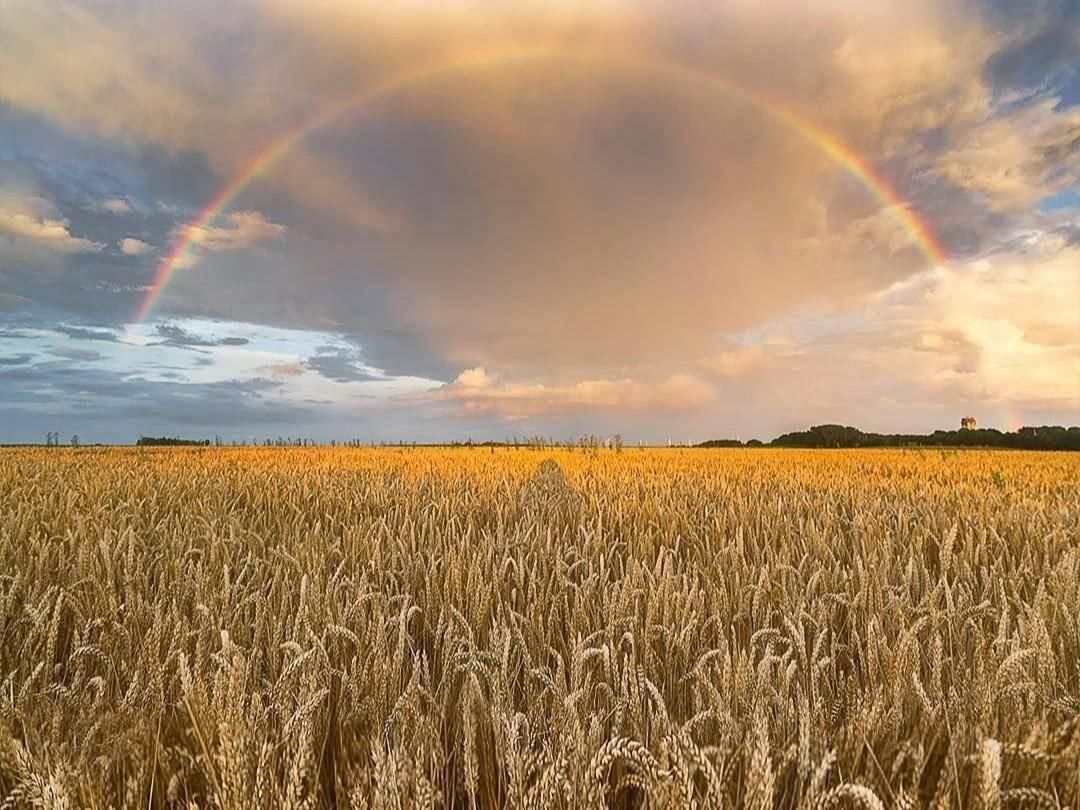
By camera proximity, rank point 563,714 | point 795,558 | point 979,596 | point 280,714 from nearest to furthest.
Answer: point 563,714, point 280,714, point 979,596, point 795,558

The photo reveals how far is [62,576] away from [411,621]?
74.5 inches

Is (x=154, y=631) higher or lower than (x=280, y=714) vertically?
higher

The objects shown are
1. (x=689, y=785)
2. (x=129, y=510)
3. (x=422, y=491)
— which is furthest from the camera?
(x=422, y=491)

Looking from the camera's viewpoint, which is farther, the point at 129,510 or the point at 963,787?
the point at 129,510

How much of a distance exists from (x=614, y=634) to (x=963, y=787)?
99cm

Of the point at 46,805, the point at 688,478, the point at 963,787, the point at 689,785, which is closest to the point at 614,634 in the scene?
the point at 963,787

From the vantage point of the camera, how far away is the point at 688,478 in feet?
26.6

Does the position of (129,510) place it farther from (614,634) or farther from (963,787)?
(963,787)

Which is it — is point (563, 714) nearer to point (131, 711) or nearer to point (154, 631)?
point (131, 711)

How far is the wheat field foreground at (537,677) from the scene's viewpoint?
1243 mm

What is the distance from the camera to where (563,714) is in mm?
1442

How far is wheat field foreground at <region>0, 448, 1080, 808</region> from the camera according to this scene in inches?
48.9

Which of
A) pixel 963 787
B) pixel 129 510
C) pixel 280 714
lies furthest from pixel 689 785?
pixel 129 510

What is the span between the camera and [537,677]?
192 centimetres
